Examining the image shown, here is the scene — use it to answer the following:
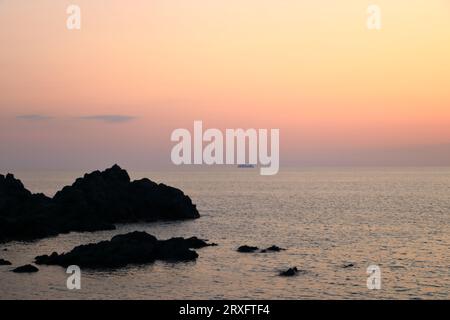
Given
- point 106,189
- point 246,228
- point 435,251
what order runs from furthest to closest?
1. point 106,189
2. point 246,228
3. point 435,251

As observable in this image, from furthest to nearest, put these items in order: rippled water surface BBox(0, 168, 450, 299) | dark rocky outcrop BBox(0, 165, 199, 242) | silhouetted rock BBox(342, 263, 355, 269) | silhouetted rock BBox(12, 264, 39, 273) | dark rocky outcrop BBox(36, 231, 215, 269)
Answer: dark rocky outcrop BBox(0, 165, 199, 242)
silhouetted rock BBox(342, 263, 355, 269)
dark rocky outcrop BBox(36, 231, 215, 269)
silhouetted rock BBox(12, 264, 39, 273)
rippled water surface BBox(0, 168, 450, 299)

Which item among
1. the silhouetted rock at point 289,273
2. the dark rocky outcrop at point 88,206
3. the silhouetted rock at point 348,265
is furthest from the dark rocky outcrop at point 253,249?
the dark rocky outcrop at point 88,206

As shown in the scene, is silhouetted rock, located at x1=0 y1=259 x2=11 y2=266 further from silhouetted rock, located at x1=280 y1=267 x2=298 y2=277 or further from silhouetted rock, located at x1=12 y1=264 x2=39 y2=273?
silhouetted rock, located at x1=280 y1=267 x2=298 y2=277

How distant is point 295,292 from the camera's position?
1801 inches

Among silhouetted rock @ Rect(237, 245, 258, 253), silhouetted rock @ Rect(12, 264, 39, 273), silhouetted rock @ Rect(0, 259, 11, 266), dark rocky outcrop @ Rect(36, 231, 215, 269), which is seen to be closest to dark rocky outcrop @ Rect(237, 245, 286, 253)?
silhouetted rock @ Rect(237, 245, 258, 253)

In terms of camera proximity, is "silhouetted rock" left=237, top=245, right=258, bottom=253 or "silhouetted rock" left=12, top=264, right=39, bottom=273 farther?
"silhouetted rock" left=237, top=245, right=258, bottom=253

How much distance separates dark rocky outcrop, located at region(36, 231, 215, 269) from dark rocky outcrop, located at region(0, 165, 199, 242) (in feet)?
73.4

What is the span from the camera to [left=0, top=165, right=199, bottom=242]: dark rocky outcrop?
78.5m

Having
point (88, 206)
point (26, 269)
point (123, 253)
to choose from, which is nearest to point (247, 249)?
point (123, 253)

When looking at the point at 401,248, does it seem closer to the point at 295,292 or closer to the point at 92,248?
the point at 295,292

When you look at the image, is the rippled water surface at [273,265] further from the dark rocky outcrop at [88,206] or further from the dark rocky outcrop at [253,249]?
the dark rocky outcrop at [88,206]
